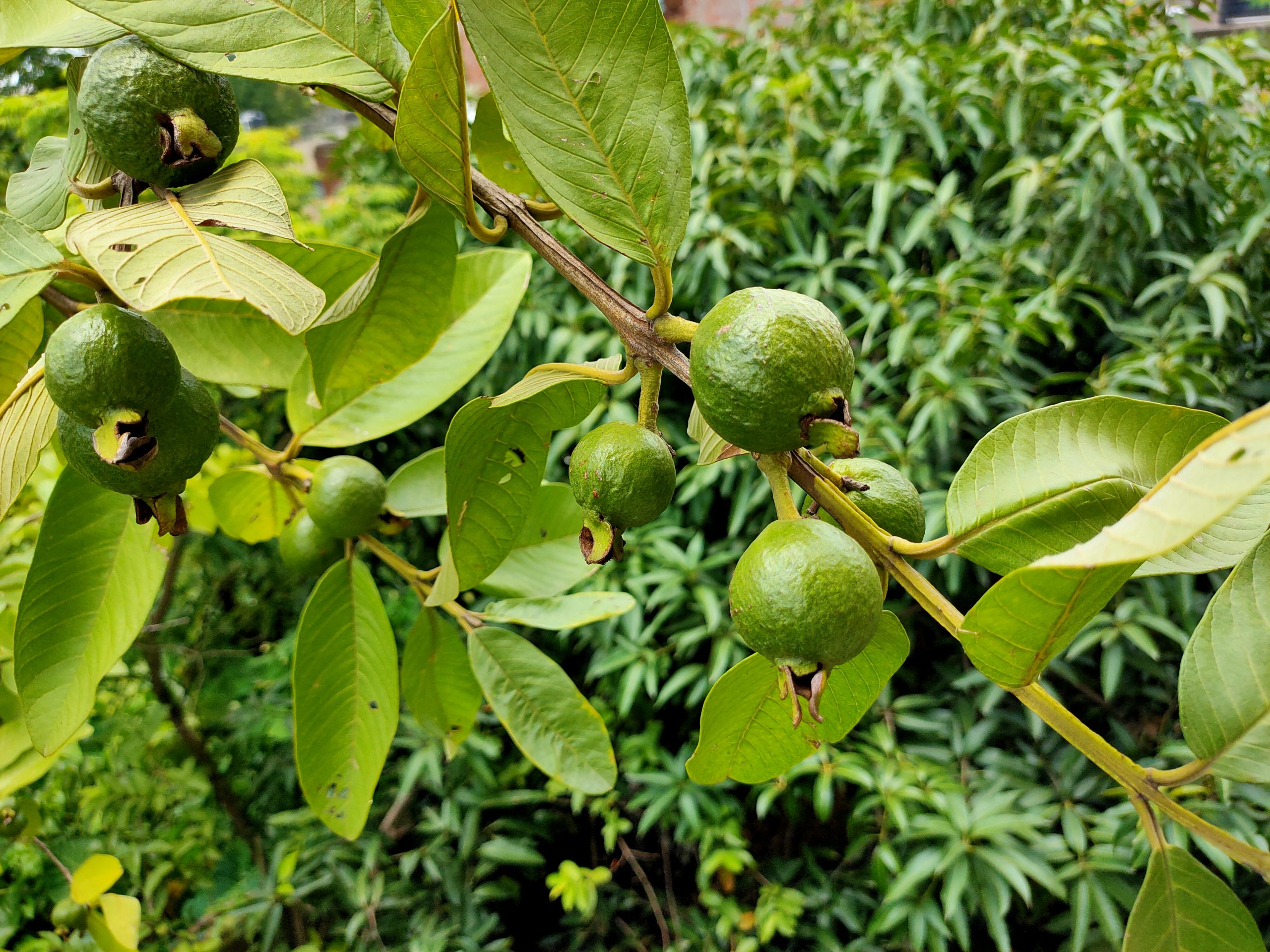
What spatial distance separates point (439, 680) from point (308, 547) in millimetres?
178

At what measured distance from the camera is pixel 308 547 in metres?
0.67

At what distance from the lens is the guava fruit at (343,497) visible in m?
→ 0.62

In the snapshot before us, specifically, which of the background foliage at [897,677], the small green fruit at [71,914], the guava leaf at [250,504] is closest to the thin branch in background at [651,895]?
the background foliage at [897,677]

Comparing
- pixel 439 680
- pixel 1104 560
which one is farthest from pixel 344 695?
pixel 1104 560

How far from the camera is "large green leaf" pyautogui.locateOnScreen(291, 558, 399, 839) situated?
617 mm

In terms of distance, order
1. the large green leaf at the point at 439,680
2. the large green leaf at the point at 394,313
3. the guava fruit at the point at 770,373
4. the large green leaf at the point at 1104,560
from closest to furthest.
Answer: the large green leaf at the point at 1104,560 < the guava fruit at the point at 770,373 < the large green leaf at the point at 394,313 < the large green leaf at the point at 439,680

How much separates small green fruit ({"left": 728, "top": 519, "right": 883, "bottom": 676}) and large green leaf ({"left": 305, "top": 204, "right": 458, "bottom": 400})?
0.96 ft

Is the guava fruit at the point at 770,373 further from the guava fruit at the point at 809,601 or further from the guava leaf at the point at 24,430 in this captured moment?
the guava leaf at the point at 24,430

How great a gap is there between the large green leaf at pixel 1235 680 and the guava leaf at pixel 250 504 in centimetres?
72

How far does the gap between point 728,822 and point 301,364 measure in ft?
4.89

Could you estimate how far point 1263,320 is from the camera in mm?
1905

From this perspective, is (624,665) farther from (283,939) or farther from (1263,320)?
(1263,320)

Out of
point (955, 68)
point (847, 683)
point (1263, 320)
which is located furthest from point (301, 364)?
point (1263, 320)

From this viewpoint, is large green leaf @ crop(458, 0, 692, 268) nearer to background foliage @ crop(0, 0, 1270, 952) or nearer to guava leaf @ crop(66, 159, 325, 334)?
guava leaf @ crop(66, 159, 325, 334)
